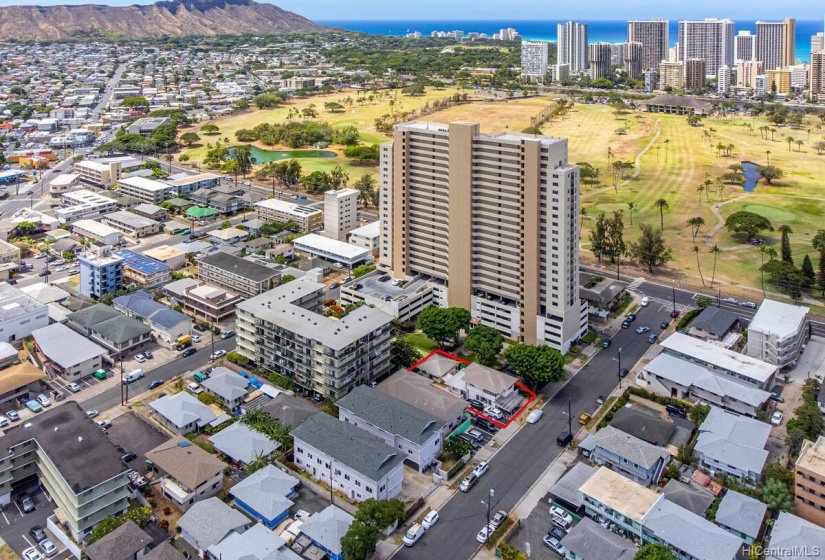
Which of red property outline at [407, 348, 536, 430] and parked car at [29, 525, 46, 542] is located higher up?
red property outline at [407, 348, 536, 430]

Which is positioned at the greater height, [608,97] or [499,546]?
[608,97]

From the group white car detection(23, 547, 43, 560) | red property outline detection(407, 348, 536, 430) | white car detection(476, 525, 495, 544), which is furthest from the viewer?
red property outline detection(407, 348, 536, 430)

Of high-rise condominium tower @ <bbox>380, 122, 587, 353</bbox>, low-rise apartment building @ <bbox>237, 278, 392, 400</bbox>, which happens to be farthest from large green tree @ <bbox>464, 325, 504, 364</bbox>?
low-rise apartment building @ <bbox>237, 278, 392, 400</bbox>

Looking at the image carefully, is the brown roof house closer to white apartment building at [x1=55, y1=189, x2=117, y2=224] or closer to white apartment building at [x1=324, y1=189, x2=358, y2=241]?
white apartment building at [x1=324, y1=189, x2=358, y2=241]

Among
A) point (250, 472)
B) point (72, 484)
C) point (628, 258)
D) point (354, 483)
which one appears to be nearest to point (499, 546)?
point (354, 483)

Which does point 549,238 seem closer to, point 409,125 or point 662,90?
point 409,125

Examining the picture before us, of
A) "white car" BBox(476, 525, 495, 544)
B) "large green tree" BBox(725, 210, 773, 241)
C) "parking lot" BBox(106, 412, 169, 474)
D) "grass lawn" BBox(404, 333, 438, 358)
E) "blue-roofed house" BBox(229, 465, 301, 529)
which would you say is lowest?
"white car" BBox(476, 525, 495, 544)

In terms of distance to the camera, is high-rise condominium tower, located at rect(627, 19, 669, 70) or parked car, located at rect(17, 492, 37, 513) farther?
high-rise condominium tower, located at rect(627, 19, 669, 70)
